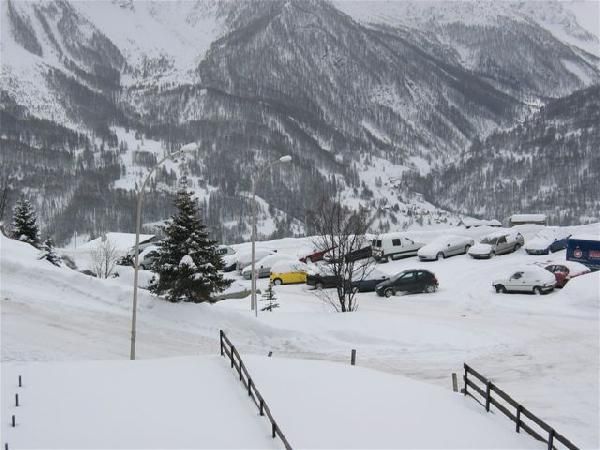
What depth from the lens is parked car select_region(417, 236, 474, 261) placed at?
143 ft

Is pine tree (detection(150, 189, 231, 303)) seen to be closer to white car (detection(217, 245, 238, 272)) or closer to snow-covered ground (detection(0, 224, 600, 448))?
snow-covered ground (detection(0, 224, 600, 448))

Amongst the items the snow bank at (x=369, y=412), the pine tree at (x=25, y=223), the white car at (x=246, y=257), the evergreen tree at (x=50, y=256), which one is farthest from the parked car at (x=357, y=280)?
the pine tree at (x=25, y=223)

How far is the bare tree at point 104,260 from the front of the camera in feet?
190

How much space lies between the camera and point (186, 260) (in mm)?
26375

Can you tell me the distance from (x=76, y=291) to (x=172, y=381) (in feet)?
49.0

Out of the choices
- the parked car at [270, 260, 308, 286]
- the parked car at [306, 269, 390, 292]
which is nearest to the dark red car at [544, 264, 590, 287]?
the parked car at [306, 269, 390, 292]

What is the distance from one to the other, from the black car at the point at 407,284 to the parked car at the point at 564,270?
6666 millimetres

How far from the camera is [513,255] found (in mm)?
44031

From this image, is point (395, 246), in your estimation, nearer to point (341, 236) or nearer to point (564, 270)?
point (564, 270)

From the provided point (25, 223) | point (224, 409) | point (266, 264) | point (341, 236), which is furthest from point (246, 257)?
point (224, 409)

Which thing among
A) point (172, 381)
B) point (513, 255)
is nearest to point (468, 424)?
point (172, 381)

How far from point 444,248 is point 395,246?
3.62 metres

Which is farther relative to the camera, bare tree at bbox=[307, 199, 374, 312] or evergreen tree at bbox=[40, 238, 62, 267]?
evergreen tree at bbox=[40, 238, 62, 267]

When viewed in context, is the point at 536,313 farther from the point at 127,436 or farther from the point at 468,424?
the point at 127,436
